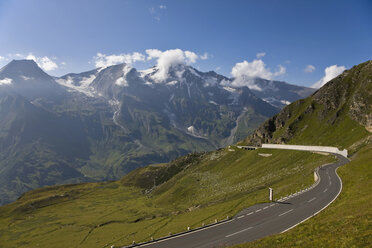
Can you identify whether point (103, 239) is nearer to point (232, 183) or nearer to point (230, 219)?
point (232, 183)

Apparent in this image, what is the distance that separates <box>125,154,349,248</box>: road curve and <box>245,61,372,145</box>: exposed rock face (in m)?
87.2

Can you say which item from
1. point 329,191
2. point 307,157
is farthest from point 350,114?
point 329,191

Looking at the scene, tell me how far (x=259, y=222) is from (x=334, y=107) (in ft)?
452

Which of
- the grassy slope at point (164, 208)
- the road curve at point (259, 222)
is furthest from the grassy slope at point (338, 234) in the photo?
the grassy slope at point (164, 208)

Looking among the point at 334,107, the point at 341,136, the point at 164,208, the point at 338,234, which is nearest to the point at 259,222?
the point at 338,234

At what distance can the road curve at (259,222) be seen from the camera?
115ft

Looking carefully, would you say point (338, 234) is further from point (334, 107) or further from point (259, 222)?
point (334, 107)

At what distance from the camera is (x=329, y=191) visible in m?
51.8

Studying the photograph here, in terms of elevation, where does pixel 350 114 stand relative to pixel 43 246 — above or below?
above

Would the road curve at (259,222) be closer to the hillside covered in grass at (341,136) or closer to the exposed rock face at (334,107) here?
the hillside covered in grass at (341,136)

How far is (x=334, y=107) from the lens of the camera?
14900cm

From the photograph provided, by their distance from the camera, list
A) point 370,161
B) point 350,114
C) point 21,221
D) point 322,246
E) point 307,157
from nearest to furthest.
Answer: point 322,246
point 370,161
point 307,157
point 350,114
point 21,221

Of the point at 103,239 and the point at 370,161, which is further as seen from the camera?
the point at 103,239

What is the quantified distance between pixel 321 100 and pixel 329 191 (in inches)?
5084
